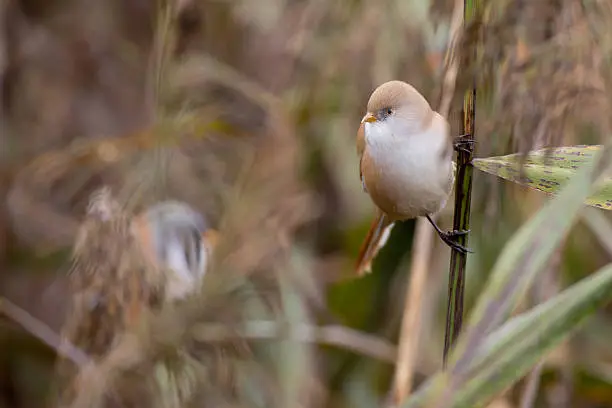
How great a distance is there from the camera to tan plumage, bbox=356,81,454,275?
0.34m

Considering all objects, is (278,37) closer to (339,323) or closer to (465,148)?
(339,323)

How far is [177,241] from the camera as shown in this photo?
110 centimetres

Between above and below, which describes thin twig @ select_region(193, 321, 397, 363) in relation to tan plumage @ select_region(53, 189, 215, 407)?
below

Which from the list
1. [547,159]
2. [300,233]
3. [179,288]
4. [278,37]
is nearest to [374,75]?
[179,288]

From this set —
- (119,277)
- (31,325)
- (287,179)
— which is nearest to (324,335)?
(287,179)

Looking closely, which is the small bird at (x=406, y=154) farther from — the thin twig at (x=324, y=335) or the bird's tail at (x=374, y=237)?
the thin twig at (x=324, y=335)

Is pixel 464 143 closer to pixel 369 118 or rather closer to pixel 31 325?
pixel 369 118

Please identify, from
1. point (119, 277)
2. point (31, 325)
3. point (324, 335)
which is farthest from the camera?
point (31, 325)

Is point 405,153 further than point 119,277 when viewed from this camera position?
No

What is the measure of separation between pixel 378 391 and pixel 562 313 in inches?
37.3

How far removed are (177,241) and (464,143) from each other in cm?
80

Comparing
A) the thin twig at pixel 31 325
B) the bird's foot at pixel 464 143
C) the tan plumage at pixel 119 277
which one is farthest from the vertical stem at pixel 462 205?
the thin twig at pixel 31 325

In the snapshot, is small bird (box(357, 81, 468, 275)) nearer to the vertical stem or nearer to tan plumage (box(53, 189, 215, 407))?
the vertical stem

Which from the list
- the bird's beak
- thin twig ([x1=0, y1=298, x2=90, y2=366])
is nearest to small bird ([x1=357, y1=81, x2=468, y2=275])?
the bird's beak
